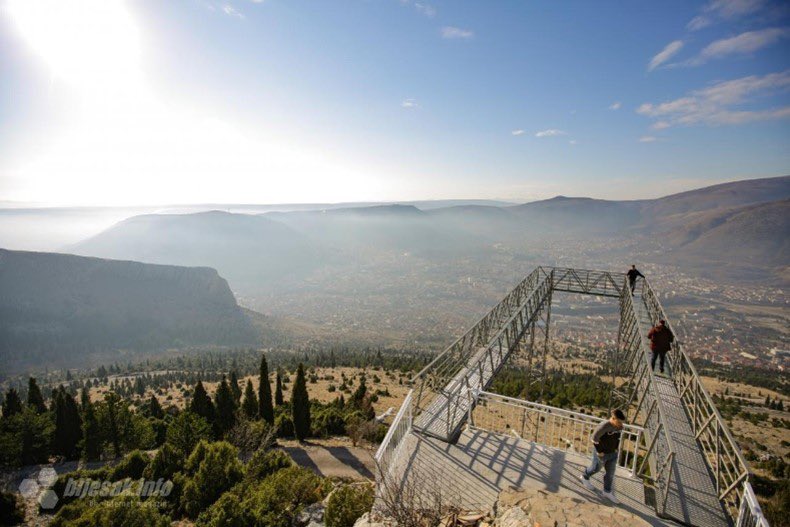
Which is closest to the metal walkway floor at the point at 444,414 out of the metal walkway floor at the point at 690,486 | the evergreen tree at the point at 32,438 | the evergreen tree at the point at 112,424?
the metal walkway floor at the point at 690,486

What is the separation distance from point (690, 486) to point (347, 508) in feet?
23.8

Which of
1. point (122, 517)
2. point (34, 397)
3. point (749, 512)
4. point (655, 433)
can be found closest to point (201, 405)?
point (122, 517)

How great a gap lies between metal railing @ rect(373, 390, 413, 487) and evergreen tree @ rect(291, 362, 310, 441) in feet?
61.2

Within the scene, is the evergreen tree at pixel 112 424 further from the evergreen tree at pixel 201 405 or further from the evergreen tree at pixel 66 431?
the evergreen tree at pixel 201 405

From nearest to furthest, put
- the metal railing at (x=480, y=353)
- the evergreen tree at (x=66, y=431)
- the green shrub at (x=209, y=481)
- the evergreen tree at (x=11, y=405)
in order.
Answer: the metal railing at (x=480, y=353), the green shrub at (x=209, y=481), the evergreen tree at (x=66, y=431), the evergreen tree at (x=11, y=405)

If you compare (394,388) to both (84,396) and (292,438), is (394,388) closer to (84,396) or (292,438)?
(292,438)

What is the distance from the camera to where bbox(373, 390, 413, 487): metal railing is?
275 inches

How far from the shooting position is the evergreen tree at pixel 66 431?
90.1 feet

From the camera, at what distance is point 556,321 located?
14850 centimetres

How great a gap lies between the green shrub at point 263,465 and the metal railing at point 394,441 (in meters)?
10.6

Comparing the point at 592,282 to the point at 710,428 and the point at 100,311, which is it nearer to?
the point at 710,428

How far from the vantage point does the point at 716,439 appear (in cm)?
607

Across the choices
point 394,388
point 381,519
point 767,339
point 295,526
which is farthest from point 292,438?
point 767,339

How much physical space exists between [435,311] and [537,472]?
190 meters
